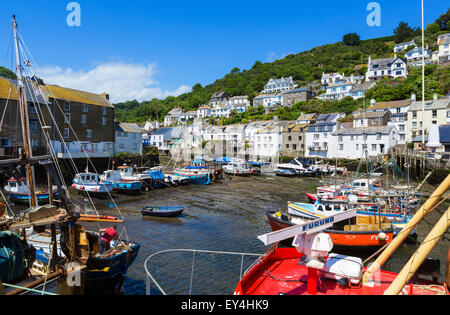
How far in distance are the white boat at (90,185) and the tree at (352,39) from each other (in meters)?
200

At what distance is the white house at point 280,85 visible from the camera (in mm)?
138750

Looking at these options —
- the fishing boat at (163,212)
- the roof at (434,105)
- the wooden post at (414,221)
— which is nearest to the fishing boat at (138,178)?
the fishing boat at (163,212)

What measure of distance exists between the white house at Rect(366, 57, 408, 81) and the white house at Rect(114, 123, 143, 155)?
293ft

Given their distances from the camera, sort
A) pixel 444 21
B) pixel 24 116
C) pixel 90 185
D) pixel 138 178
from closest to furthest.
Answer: pixel 24 116
pixel 90 185
pixel 138 178
pixel 444 21

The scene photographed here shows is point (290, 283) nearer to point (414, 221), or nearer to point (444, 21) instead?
point (414, 221)

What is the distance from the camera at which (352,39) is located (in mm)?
189875

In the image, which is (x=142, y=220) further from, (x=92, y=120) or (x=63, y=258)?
(x=92, y=120)

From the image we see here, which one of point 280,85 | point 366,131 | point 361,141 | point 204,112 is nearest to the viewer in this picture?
point 366,131

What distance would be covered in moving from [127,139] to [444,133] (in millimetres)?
57782

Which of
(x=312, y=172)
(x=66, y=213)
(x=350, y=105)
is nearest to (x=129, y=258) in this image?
(x=66, y=213)

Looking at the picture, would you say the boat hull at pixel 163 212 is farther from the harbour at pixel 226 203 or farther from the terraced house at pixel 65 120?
the terraced house at pixel 65 120

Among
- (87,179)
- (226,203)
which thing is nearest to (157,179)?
(87,179)

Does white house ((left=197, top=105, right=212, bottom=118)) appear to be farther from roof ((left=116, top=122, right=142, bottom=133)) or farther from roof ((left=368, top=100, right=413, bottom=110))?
roof ((left=368, top=100, right=413, bottom=110))
